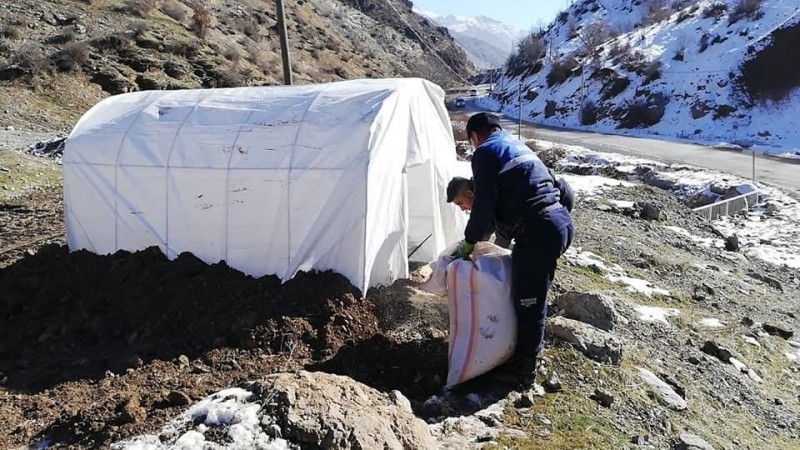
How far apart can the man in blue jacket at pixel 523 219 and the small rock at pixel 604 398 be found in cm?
59

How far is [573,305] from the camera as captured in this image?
615 cm

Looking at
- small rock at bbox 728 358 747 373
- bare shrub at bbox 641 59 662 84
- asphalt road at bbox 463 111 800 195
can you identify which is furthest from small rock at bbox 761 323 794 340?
bare shrub at bbox 641 59 662 84

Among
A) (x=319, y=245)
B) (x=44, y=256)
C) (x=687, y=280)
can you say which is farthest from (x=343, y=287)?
(x=687, y=280)

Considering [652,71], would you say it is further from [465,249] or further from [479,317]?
[479,317]

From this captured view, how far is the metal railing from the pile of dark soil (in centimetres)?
1285

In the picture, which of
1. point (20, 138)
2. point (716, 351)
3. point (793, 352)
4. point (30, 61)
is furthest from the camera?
point (30, 61)

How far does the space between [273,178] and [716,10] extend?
151 feet

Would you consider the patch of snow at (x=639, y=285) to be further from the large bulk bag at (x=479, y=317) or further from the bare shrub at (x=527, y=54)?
the bare shrub at (x=527, y=54)

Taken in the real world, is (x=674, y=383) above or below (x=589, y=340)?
below

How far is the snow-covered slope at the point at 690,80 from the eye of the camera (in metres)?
33.7

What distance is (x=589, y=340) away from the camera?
535cm

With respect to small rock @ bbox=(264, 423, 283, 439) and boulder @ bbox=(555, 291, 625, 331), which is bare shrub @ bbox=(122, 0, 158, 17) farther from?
small rock @ bbox=(264, 423, 283, 439)

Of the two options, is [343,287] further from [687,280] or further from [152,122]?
[687,280]

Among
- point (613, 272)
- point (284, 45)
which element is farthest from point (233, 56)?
point (613, 272)
